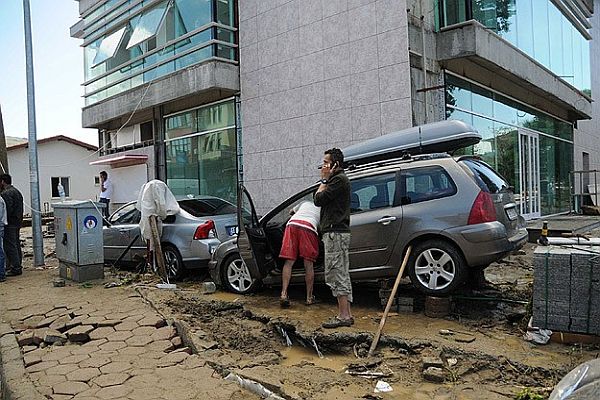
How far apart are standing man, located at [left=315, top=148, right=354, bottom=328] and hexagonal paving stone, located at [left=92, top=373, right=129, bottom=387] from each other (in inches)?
87.1

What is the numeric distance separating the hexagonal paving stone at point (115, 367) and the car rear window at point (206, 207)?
4.17 meters

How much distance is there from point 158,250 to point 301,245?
2994 millimetres

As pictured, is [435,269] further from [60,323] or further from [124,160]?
[124,160]

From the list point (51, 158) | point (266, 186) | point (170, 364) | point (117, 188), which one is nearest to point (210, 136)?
point (266, 186)

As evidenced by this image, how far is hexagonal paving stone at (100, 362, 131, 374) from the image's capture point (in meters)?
4.33

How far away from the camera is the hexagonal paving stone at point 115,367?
14.2ft

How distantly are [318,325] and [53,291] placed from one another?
456 cm

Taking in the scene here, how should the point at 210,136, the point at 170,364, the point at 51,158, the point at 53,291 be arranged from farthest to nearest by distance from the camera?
the point at 51,158, the point at 210,136, the point at 53,291, the point at 170,364

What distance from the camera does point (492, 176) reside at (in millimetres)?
6113

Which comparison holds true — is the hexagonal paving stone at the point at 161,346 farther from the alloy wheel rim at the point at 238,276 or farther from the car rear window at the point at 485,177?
the car rear window at the point at 485,177

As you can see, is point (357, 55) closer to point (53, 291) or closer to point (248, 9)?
point (248, 9)

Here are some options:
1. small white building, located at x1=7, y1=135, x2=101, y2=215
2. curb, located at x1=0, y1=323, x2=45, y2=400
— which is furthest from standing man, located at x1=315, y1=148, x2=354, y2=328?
small white building, located at x1=7, y1=135, x2=101, y2=215

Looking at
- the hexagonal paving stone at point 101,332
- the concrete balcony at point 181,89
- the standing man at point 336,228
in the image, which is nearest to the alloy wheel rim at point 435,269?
the standing man at point 336,228

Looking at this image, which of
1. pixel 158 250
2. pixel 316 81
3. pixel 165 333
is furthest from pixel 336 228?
pixel 316 81
